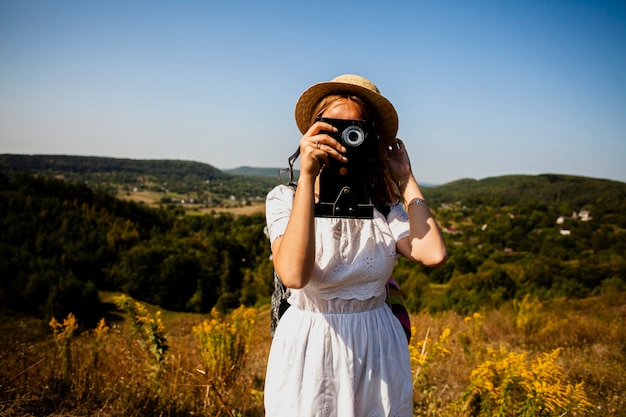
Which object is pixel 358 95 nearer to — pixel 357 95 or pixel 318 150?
pixel 357 95

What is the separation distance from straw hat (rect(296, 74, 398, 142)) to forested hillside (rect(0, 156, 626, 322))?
45.2 feet

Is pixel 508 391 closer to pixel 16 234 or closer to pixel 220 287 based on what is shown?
pixel 220 287

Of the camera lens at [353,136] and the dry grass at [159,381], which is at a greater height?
the camera lens at [353,136]

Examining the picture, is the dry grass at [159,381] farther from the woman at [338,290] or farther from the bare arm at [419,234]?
the bare arm at [419,234]

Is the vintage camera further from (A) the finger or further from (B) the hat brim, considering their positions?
(B) the hat brim

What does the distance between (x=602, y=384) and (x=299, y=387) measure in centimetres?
399

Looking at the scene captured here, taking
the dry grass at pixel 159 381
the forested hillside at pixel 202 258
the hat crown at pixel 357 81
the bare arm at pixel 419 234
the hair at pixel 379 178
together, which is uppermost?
the hat crown at pixel 357 81

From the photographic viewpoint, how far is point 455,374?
3.74 m

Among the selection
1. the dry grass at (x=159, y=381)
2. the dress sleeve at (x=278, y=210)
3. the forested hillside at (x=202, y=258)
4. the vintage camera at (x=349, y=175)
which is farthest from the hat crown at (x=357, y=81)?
the forested hillside at (x=202, y=258)

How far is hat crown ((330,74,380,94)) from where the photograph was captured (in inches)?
54.6

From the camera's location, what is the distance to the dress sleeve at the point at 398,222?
1.43 metres

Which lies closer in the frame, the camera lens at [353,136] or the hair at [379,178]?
the camera lens at [353,136]

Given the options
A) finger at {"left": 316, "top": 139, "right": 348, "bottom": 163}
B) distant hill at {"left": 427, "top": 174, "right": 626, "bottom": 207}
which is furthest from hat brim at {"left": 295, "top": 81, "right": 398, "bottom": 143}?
distant hill at {"left": 427, "top": 174, "right": 626, "bottom": 207}

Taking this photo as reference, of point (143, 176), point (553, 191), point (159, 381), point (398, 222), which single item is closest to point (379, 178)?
point (398, 222)
